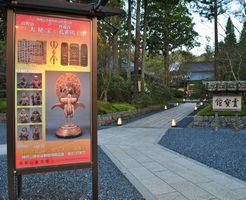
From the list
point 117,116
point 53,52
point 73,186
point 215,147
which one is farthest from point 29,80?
point 117,116

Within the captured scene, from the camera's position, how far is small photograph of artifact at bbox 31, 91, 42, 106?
3354 millimetres

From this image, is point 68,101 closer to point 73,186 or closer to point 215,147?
point 73,186

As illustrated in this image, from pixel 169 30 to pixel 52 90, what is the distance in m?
24.5

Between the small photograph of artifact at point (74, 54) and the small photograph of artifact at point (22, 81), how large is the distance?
0.58 meters

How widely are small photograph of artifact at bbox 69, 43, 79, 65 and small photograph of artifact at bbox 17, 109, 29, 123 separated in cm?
81

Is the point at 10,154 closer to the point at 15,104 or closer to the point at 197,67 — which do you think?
the point at 15,104

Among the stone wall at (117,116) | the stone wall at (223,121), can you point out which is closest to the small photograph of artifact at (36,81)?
the stone wall at (223,121)

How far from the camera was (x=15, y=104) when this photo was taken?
3.25 meters

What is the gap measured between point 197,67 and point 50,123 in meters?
47.8

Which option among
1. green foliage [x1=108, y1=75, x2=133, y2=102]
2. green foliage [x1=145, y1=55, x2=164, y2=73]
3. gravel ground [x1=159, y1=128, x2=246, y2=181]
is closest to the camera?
gravel ground [x1=159, y1=128, x2=246, y2=181]

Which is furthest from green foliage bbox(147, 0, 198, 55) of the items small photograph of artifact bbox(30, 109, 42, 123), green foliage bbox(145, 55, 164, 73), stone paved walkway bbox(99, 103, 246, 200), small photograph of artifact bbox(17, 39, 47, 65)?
small photograph of artifact bbox(30, 109, 42, 123)

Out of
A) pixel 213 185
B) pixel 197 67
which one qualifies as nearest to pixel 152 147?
pixel 213 185

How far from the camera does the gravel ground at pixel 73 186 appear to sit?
4.00 meters

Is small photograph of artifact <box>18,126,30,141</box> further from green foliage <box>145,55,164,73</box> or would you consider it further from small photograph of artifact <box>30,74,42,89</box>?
green foliage <box>145,55,164,73</box>
